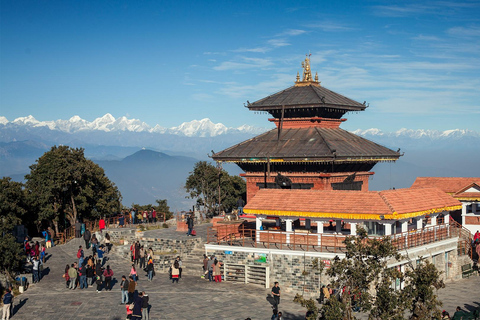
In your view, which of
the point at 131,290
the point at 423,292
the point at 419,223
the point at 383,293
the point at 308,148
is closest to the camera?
the point at 383,293

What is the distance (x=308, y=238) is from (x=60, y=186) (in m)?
21.5

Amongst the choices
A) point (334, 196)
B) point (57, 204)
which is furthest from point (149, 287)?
point (57, 204)

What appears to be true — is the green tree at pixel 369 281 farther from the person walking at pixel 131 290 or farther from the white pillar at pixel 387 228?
the person walking at pixel 131 290

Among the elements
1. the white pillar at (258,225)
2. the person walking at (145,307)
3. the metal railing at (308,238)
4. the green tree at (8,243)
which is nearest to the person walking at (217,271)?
the metal railing at (308,238)

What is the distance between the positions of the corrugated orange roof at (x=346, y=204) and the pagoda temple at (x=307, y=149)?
18.5ft

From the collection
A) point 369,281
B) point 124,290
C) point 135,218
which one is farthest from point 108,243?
point 369,281

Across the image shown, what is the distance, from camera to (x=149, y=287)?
30.0 metres

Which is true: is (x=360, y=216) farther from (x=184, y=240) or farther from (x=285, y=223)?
(x=184, y=240)

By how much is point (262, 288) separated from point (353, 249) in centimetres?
1060

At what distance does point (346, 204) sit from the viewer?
29812mm

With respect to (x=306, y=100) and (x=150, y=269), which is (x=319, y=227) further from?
(x=306, y=100)

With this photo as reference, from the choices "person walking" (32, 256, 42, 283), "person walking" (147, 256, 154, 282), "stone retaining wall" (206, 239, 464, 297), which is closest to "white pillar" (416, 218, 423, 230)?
"stone retaining wall" (206, 239, 464, 297)

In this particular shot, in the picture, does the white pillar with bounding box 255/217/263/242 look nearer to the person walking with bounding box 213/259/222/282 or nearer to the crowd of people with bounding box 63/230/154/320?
the person walking with bounding box 213/259/222/282

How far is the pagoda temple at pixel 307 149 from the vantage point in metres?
37.8
